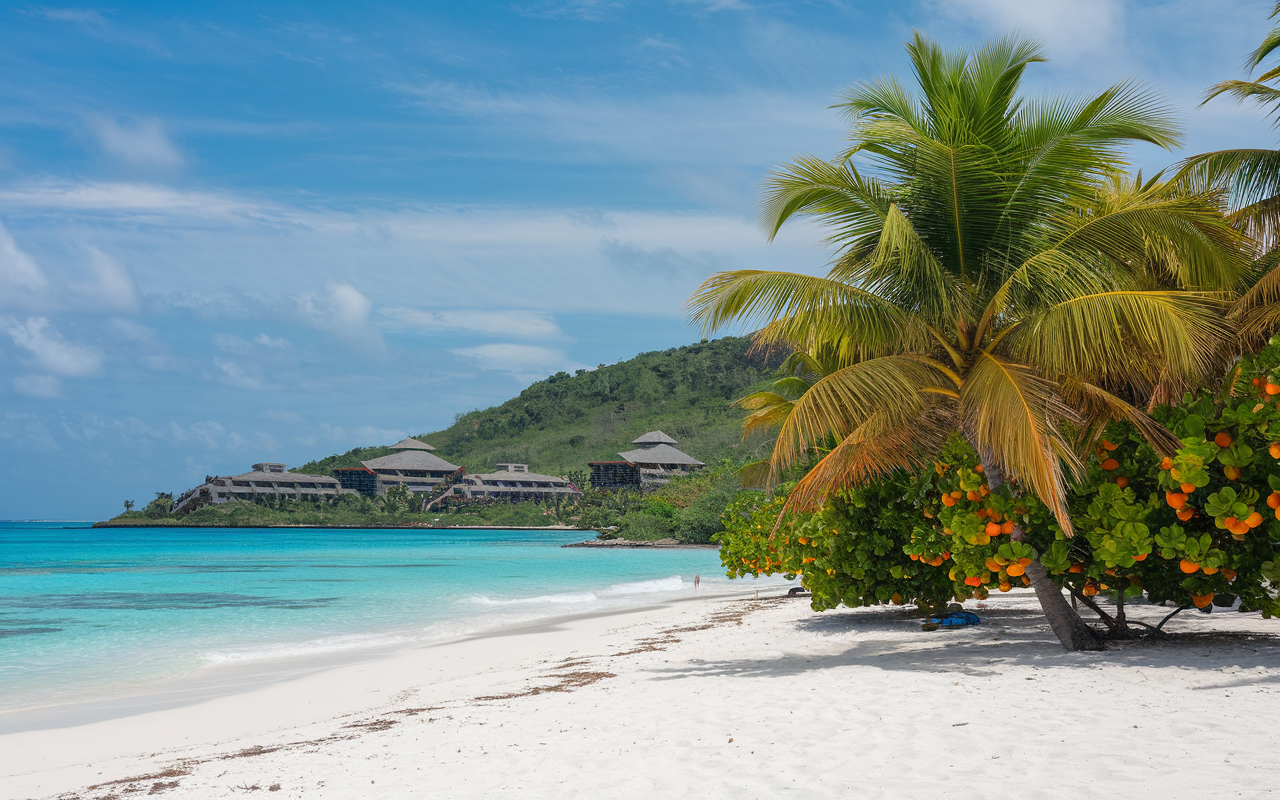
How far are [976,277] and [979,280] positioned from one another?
11cm

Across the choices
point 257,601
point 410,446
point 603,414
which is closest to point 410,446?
point 410,446

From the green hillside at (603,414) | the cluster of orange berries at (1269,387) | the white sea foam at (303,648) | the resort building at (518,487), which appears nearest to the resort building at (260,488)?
the green hillside at (603,414)

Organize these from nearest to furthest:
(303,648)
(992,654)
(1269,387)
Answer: (1269,387)
(992,654)
(303,648)

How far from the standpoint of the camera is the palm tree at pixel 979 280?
708 centimetres

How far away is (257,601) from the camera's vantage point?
80.1 feet

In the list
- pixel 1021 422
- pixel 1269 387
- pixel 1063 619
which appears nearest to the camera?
pixel 1269 387

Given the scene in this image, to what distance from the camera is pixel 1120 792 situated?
416 cm

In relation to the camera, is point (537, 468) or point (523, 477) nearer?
point (523, 477)

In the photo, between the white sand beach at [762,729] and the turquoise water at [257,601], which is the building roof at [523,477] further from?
the white sand beach at [762,729]

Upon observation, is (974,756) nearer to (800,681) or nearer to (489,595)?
(800,681)

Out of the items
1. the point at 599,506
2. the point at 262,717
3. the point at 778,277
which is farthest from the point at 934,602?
the point at 599,506

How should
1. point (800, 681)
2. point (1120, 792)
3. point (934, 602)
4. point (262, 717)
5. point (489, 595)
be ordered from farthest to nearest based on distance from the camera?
point (489, 595) → point (934, 602) → point (262, 717) → point (800, 681) → point (1120, 792)

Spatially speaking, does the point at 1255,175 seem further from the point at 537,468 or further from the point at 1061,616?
the point at 537,468

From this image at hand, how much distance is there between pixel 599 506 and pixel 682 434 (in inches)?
648
